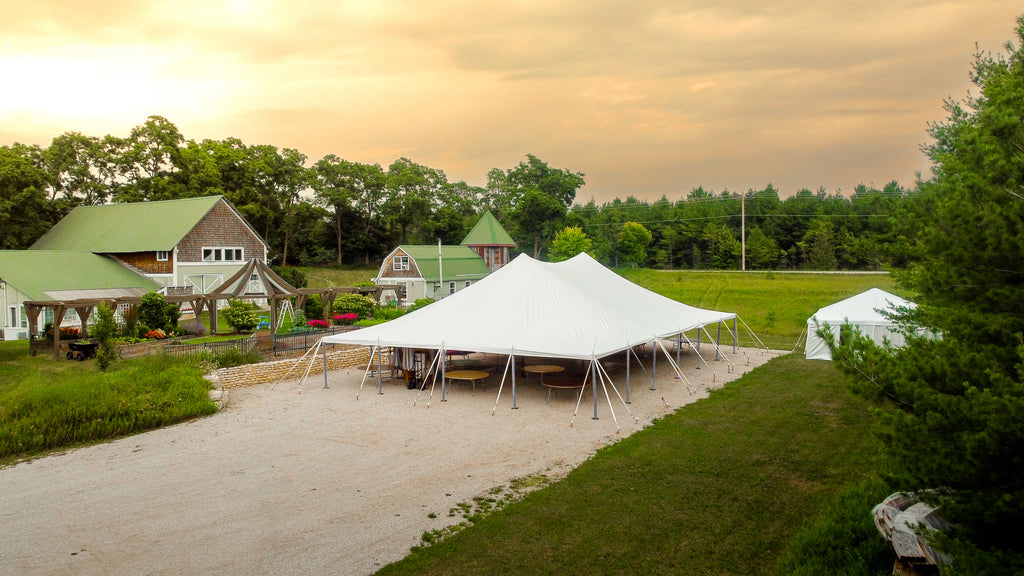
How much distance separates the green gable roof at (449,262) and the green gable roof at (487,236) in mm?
1489

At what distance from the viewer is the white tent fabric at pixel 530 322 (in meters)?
12.6

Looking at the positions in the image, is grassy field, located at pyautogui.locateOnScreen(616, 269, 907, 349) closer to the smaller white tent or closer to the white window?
the smaller white tent

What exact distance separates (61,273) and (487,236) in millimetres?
24292

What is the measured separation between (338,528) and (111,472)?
166 inches

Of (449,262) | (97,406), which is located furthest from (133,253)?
(97,406)

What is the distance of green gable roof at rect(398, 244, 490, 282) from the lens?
36.0m

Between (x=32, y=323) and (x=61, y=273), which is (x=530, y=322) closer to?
(x=32, y=323)

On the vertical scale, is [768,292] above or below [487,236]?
below

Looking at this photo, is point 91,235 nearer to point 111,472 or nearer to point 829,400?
point 111,472

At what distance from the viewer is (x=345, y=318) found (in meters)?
23.8

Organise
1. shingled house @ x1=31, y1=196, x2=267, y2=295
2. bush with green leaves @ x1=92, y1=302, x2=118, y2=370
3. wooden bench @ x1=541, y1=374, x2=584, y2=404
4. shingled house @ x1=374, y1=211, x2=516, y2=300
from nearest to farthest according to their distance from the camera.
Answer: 1. wooden bench @ x1=541, y1=374, x2=584, y2=404
2. bush with green leaves @ x1=92, y1=302, x2=118, y2=370
3. shingled house @ x1=31, y1=196, x2=267, y2=295
4. shingled house @ x1=374, y1=211, x2=516, y2=300

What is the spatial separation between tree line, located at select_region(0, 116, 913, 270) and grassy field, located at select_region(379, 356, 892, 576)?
24980 mm

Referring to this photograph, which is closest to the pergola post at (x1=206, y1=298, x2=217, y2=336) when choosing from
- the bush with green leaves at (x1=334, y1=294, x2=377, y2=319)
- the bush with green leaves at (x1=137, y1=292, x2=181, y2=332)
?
the bush with green leaves at (x1=137, y1=292, x2=181, y2=332)

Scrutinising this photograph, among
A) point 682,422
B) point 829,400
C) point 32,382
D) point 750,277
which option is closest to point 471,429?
point 682,422
